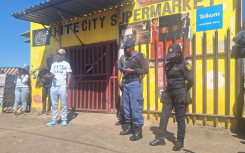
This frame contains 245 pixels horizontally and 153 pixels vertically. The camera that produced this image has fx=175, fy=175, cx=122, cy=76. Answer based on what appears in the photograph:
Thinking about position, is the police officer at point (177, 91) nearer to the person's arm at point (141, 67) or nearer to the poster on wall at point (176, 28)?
the person's arm at point (141, 67)

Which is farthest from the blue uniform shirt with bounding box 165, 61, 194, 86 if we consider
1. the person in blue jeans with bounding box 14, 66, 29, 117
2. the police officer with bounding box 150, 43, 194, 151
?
the person in blue jeans with bounding box 14, 66, 29, 117

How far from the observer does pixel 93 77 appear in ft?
19.7

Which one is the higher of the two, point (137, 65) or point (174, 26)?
point (174, 26)

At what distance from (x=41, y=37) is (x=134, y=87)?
5018 mm

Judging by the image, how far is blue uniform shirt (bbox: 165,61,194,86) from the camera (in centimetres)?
284

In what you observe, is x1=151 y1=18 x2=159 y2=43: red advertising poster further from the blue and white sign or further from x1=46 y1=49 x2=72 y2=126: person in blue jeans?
x1=46 y1=49 x2=72 y2=126: person in blue jeans

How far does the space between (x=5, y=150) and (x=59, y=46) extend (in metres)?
4.17

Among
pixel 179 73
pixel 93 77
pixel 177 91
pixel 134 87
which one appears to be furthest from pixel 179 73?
pixel 93 77

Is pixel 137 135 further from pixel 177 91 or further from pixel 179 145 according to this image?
pixel 177 91

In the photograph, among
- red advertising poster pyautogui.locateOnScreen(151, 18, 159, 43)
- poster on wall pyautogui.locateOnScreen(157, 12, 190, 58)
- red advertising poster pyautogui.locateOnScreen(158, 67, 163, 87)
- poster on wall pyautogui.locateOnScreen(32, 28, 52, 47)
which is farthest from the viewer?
poster on wall pyautogui.locateOnScreen(32, 28, 52, 47)

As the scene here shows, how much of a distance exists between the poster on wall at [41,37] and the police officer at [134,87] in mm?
4407

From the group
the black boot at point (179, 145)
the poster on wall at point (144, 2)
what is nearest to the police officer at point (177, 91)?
the black boot at point (179, 145)

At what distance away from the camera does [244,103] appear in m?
3.50

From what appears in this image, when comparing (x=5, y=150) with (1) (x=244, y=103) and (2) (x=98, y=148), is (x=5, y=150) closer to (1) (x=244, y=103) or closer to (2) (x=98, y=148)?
(2) (x=98, y=148)
